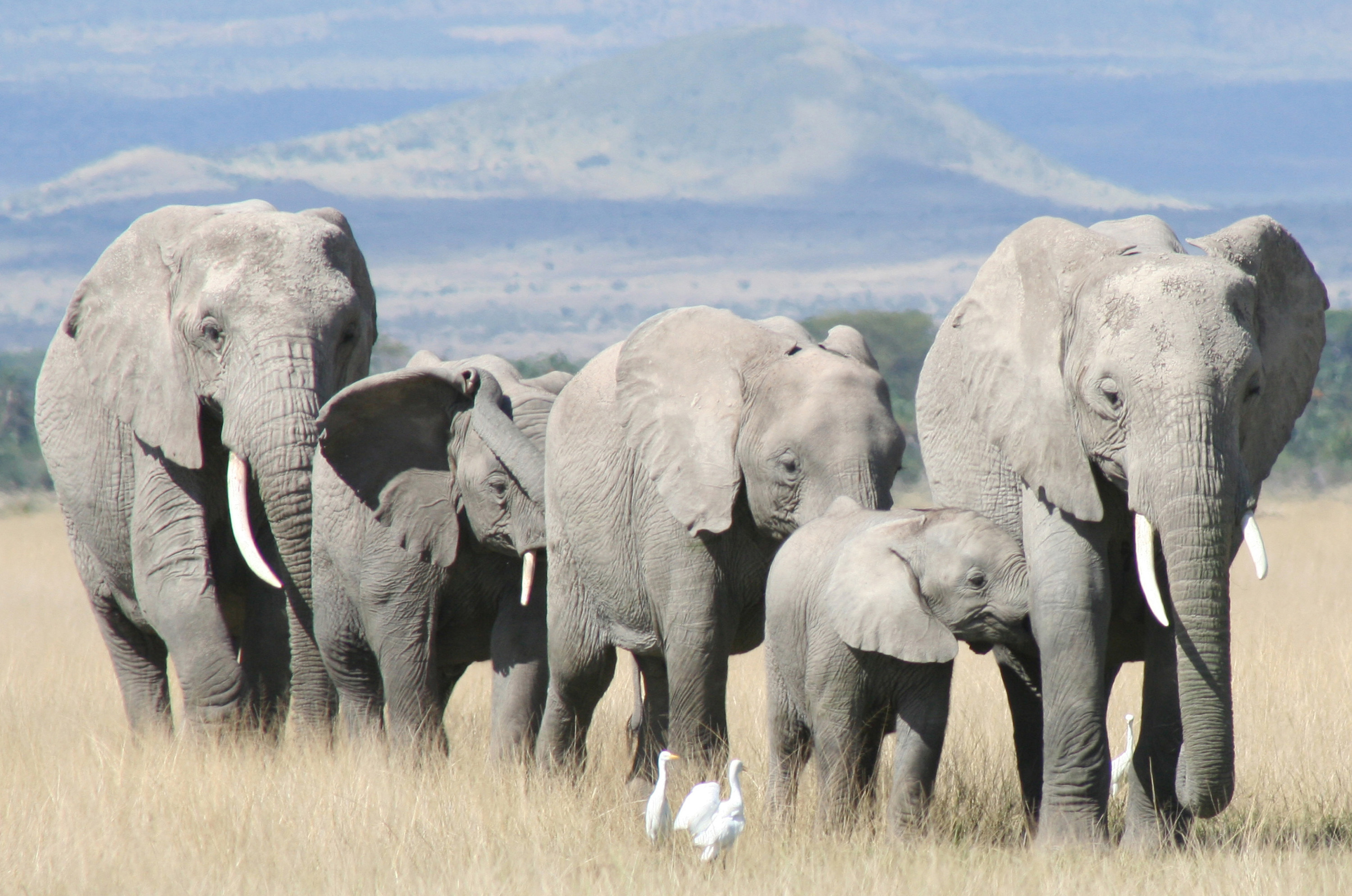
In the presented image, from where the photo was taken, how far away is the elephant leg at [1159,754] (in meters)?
5.89

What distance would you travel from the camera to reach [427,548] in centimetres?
748

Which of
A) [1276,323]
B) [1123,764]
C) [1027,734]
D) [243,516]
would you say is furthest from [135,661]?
[1276,323]

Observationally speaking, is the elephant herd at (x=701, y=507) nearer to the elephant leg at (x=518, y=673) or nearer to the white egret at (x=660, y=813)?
the elephant leg at (x=518, y=673)

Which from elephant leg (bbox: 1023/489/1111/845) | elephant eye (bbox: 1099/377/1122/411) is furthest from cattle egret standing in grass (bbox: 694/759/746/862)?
elephant eye (bbox: 1099/377/1122/411)

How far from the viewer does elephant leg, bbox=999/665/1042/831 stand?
21.4 ft

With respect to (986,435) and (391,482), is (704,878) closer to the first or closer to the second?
(986,435)

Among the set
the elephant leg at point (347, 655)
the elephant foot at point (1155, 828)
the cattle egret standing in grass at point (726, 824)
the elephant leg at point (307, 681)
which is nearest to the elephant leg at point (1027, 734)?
the elephant foot at point (1155, 828)

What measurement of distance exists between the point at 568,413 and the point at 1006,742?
8.17 feet

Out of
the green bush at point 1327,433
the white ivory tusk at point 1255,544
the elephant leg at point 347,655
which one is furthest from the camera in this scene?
the green bush at point 1327,433

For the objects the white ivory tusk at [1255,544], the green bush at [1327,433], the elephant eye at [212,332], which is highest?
the elephant eye at [212,332]

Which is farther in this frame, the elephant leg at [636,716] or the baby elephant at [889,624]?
the elephant leg at [636,716]

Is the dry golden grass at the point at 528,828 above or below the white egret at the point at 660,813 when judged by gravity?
below

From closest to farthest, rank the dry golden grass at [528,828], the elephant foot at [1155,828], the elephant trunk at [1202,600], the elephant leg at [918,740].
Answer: the elephant trunk at [1202,600] < the dry golden grass at [528,828] < the elephant leg at [918,740] < the elephant foot at [1155,828]

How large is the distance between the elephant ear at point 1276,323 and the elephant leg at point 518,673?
302cm
